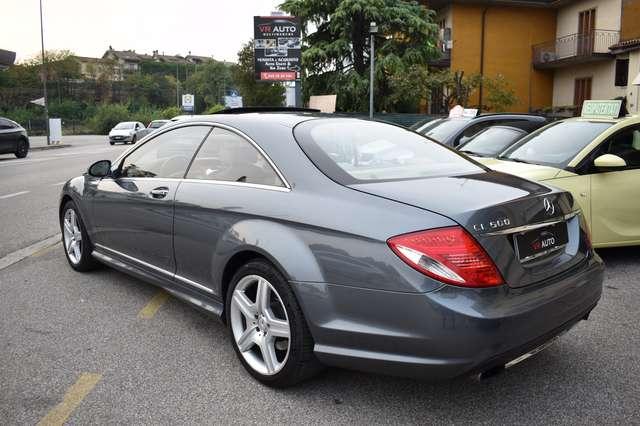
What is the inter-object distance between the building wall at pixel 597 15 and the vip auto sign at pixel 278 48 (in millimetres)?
17098

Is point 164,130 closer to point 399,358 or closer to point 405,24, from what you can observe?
point 399,358

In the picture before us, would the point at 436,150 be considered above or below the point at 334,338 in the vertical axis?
above

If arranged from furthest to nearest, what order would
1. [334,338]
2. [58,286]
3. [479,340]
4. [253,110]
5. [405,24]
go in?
[405,24]
[58,286]
[253,110]
[334,338]
[479,340]

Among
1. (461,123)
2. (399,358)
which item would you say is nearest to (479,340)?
(399,358)

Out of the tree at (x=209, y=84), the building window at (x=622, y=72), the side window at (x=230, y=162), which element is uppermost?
the tree at (x=209, y=84)

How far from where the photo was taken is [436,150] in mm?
3822

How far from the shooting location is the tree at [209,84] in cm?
11151

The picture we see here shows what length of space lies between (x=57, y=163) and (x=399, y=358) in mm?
19350

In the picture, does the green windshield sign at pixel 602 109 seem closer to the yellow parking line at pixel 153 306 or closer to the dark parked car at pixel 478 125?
the dark parked car at pixel 478 125

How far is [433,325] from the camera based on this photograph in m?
2.48

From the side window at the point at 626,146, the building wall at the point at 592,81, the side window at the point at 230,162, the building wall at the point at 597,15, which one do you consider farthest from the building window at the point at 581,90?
the side window at the point at 230,162

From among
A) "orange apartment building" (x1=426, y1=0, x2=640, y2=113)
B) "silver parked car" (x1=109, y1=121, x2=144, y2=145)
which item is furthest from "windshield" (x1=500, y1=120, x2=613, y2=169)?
"silver parked car" (x1=109, y1=121, x2=144, y2=145)

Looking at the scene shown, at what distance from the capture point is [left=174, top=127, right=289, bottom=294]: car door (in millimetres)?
3236

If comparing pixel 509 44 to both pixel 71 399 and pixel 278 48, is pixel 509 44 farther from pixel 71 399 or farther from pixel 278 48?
pixel 71 399
